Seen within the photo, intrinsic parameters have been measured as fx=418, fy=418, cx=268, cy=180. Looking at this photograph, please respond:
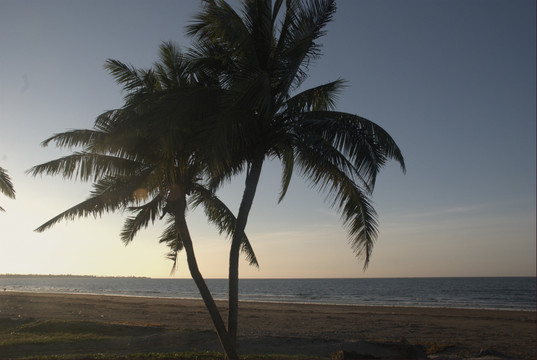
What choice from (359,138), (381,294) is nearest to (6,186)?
(359,138)

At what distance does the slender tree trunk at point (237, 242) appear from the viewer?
7.18 metres

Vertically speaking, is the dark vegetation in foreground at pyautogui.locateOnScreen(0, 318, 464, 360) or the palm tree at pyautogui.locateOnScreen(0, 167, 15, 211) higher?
the palm tree at pyautogui.locateOnScreen(0, 167, 15, 211)

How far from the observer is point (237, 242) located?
729cm

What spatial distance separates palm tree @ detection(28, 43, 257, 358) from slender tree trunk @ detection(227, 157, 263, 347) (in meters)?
0.14

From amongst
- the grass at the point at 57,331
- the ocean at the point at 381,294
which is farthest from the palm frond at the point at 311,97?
the ocean at the point at 381,294

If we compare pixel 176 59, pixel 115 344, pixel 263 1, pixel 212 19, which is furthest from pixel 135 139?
pixel 115 344

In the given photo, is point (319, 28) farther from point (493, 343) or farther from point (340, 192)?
point (493, 343)

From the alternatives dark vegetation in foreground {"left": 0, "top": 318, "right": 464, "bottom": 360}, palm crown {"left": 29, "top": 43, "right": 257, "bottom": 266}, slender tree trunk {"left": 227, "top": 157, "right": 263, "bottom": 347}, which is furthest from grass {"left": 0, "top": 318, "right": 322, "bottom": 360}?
palm crown {"left": 29, "top": 43, "right": 257, "bottom": 266}

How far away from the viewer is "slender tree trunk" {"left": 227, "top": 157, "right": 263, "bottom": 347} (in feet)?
23.6

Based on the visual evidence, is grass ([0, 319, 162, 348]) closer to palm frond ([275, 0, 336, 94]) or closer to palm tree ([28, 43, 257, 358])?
palm tree ([28, 43, 257, 358])

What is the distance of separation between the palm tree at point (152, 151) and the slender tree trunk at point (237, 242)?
14 centimetres

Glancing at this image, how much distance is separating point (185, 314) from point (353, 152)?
21461 millimetres

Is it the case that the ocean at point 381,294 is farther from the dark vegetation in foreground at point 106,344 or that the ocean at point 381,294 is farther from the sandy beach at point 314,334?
the dark vegetation in foreground at point 106,344

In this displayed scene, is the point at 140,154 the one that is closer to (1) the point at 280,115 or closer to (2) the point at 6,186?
(1) the point at 280,115
